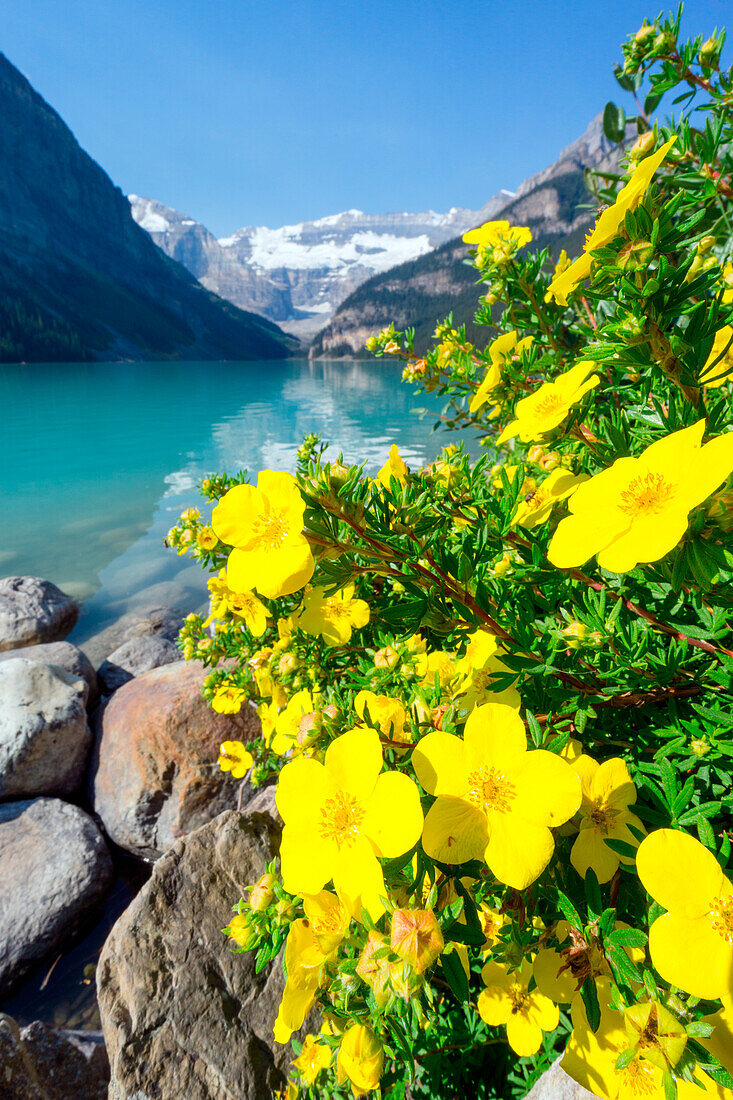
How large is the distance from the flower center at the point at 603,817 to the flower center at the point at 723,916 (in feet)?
0.63

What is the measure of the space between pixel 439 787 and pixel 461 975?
0.37 m

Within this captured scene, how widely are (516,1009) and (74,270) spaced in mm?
105228

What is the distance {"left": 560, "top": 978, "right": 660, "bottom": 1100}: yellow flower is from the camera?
803mm

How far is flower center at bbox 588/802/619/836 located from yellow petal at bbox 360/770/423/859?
354 millimetres

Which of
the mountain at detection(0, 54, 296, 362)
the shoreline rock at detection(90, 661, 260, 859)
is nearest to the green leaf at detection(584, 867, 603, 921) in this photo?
the shoreline rock at detection(90, 661, 260, 859)

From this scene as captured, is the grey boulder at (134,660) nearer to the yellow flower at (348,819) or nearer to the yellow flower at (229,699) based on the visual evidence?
the yellow flower at (229,699)

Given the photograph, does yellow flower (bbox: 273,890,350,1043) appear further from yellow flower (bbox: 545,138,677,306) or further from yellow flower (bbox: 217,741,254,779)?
yellow flower (bbox: 217,741,254,779)

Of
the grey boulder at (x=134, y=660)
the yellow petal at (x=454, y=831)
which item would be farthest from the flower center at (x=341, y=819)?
the grey boulder at (x=134, y=660)

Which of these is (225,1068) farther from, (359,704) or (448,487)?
(448,487)

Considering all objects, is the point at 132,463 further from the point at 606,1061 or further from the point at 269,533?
the point at 606,1061

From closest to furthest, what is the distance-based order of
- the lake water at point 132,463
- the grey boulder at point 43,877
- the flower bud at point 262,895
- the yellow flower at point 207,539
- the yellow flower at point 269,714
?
the flower bud at point 262,895
the yellow flower at point 269,714
the yellow flower at point 207,539
the grey boulder at point 43,877
the lake water at point 132,463

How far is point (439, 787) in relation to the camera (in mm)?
750

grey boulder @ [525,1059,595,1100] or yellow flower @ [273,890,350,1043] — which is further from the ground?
yellow flower @ [273,890,350,1043]

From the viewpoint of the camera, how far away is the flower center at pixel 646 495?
736mm
